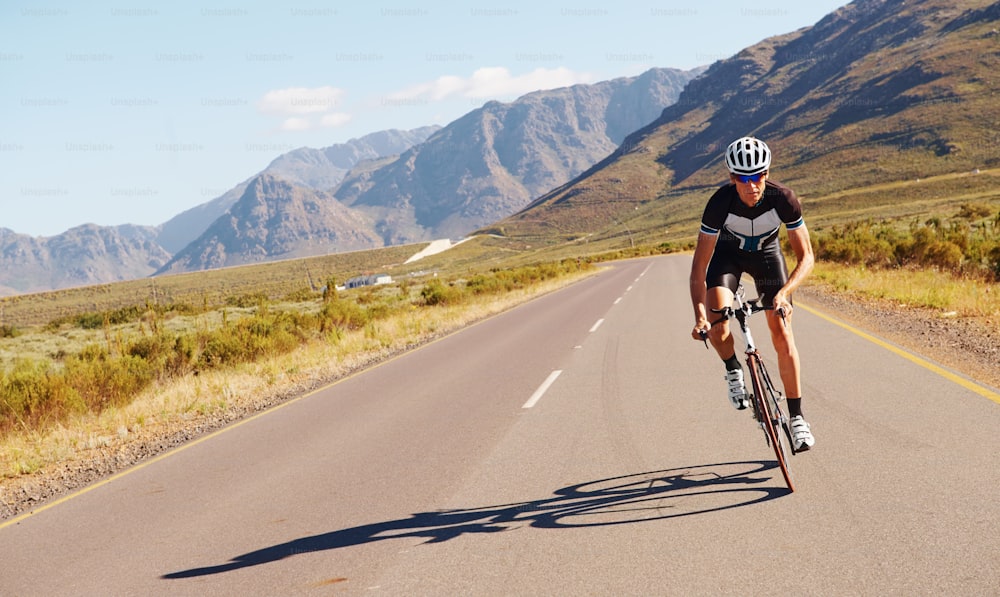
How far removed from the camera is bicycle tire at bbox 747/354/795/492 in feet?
15.8

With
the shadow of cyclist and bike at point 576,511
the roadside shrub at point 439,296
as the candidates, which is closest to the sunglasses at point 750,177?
Result: the shadow of cyclist and bike at point 576,511

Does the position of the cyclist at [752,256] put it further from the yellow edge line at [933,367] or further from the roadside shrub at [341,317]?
the roadside shrub at [341,317]

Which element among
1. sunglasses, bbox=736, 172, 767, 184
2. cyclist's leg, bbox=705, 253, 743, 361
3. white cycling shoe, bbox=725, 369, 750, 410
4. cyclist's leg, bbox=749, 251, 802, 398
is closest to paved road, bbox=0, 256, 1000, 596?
white cycling shoe, bbox=725, 369, 750, 410

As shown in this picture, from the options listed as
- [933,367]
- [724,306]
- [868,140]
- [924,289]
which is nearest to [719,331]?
[724,306]

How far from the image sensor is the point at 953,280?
1705cm

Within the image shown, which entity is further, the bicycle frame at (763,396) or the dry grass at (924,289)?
the dry grass at (924,289)

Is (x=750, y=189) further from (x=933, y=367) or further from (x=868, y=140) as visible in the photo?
(x=868, y=140)

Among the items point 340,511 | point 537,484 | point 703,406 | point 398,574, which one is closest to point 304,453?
point 340,511

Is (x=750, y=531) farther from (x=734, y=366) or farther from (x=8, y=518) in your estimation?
(x=8, y=518)

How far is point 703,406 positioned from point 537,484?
9.43ft

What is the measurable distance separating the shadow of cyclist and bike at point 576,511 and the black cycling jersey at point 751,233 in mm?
1364

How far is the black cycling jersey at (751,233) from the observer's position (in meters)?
5.02

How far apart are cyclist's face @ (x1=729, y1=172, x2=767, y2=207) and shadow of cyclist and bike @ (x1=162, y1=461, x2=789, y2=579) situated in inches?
77.2

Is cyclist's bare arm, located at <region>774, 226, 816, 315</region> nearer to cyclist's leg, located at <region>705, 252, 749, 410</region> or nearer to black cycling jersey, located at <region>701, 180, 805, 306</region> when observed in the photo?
black cycling jersey, located at <region>701, 180, 805, 306</region>
